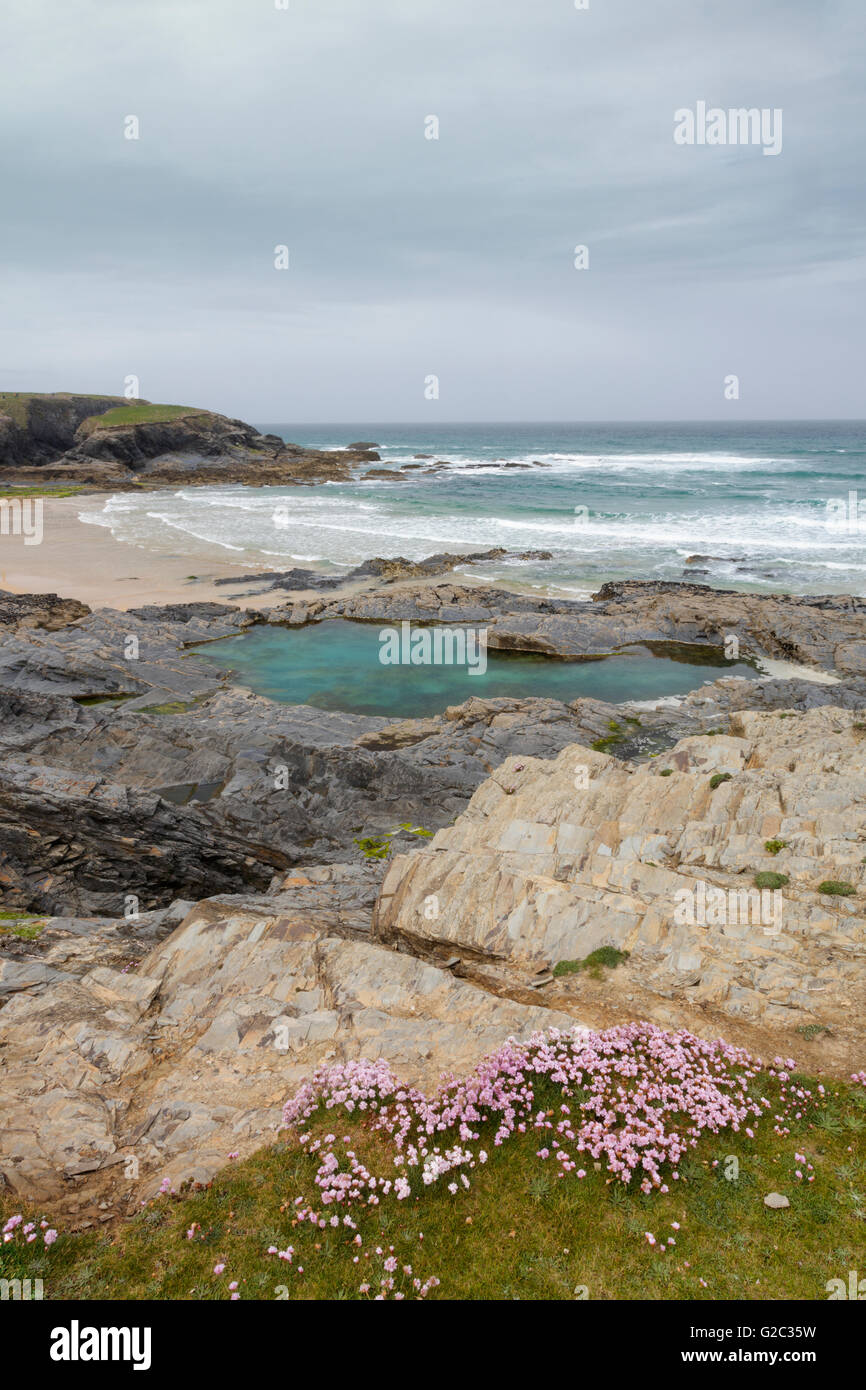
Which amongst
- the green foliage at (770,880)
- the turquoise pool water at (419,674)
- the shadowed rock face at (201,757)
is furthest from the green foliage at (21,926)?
the turquoise pool water at (419,674)

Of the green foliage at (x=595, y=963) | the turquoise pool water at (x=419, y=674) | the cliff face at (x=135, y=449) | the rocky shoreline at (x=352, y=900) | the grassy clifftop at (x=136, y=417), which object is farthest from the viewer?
the grassy clifftop at (x=136, y=417)

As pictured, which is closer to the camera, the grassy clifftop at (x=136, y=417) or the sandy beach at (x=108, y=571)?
the sandy beach at (x=108, y=571)

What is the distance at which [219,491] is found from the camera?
9612 cm

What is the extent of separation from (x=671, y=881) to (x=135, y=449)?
126 metres

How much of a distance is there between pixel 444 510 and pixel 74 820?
74596mm

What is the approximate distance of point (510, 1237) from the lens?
21.0 ft

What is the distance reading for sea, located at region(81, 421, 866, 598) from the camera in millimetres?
53125

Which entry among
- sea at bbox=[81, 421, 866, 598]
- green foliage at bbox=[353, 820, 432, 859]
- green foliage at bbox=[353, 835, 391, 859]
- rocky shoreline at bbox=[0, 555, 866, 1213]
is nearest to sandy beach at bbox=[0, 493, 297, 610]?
sea at bbox=[81, 421, 866, 598]

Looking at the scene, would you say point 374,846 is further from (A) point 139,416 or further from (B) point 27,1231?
(A) point 139,416

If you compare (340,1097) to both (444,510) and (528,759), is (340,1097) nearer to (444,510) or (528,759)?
(528,759)

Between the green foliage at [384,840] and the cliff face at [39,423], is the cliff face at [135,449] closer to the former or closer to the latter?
the cliff face at [39,423]

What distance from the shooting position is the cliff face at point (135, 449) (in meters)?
106

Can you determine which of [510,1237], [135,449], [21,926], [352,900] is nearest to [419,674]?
[352,900]

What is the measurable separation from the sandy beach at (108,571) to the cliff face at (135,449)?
150 ft
